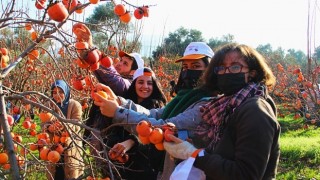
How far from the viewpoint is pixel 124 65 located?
3178 mm

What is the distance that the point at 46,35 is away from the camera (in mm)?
1331

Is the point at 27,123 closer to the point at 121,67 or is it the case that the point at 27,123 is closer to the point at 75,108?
the point at 75,108

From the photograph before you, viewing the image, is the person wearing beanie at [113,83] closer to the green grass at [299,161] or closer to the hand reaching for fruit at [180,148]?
the hand reaching for fruit at [180,148]

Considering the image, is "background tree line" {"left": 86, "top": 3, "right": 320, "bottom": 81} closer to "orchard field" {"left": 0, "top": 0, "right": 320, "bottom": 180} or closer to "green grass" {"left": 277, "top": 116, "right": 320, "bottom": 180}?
"orchard field" {"left": 0, "top": 0, "right": 320, "bottom": 180}

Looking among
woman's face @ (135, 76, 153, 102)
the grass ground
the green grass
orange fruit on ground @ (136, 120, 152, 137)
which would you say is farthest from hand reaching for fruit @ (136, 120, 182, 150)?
the green grass

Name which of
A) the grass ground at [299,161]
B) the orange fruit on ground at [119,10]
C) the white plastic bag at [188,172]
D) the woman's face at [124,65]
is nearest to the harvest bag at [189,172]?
the white plastic bag at [188,172]

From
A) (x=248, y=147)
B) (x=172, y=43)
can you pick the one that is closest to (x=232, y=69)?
(x=248, y=147)

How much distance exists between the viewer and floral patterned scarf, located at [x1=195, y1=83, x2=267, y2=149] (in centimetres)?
161

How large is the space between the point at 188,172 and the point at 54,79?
70 cm

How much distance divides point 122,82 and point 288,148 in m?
4.74

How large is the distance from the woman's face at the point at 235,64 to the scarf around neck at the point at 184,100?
34 centimetres

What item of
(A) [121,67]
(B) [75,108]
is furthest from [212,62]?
(B) [75,108]

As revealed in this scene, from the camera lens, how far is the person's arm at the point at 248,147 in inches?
57.2

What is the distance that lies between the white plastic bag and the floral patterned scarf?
0.15m
